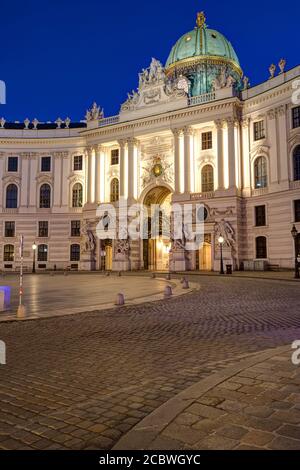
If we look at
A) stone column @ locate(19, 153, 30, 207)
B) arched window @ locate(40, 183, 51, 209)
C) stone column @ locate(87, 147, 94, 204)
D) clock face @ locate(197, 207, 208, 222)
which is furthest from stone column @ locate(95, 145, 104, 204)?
clock face @ locate(197, 207, 208, 222)

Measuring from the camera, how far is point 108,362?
6.73m

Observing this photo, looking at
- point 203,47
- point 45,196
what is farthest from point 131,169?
point 203,47

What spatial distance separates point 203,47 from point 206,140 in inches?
613

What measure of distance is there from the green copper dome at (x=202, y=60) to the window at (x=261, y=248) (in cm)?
2152

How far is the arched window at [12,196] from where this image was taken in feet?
180

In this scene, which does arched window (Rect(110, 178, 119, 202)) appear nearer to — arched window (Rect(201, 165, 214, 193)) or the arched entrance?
the arched entrance

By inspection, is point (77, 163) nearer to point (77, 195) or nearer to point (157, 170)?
point (77, 195)

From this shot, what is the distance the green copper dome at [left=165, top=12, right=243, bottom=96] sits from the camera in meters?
Answer: 51.7

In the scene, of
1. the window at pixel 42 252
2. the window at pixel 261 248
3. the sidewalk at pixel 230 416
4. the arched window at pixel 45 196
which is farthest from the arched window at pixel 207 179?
the sidewalk at pixel 230 416

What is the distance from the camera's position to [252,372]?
5.58 meters

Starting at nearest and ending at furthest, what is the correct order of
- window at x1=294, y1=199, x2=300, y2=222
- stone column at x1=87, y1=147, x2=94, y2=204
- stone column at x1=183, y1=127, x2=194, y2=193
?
1. window at x1=294, y1=199, x2=300, y2=222
2. stone column at x1=183, y1=127, x2=194, y2=193
3. stone column at x1=87, y1=147, x2=94, y2=204

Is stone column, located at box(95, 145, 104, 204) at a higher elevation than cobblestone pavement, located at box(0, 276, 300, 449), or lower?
higher

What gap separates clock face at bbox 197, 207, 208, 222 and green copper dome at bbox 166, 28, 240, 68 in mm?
22514

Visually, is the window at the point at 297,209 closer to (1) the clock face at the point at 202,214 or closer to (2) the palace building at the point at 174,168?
(2) the palace building at the point at 174,168
